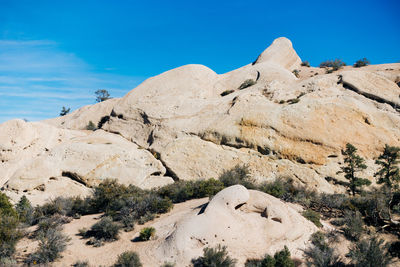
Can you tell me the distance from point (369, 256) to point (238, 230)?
4.40 m

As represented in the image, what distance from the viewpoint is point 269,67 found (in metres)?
28.4

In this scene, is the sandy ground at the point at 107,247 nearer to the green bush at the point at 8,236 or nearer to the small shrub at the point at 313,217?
the green bush at the point at 8,236

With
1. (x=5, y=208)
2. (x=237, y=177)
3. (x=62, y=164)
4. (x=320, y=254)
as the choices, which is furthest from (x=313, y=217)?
(x=62, y=164)

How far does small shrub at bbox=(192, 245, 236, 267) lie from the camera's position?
9.22 m

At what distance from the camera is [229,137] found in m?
20.2

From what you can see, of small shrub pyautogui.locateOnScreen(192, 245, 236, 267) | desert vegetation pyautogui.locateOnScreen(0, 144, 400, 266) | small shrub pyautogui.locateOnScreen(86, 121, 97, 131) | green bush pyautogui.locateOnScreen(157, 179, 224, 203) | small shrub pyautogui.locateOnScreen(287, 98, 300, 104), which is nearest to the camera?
small shrub pyautogui.locateOnScreen(192, 245, 236, 267)

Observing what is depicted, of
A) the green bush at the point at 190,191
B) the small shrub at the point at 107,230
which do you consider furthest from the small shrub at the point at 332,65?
the small shrub at the point at 107,230

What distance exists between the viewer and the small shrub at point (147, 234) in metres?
11.4

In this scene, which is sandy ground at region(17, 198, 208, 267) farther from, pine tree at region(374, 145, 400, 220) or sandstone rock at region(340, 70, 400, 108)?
sandstone rock at region(340, 70, 400, 108)

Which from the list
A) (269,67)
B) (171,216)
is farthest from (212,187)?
(269,67)

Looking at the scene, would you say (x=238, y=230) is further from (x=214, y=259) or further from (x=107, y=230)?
(x=107, y=230)

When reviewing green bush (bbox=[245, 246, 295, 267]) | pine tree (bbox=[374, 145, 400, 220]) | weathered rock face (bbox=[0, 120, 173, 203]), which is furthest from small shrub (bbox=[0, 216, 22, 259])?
pine tree (bbox=[374, 145, 400, 220])

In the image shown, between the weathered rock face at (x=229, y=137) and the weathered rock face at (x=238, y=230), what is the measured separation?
21.1 ft

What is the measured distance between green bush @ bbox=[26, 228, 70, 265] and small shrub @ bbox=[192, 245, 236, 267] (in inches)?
207
